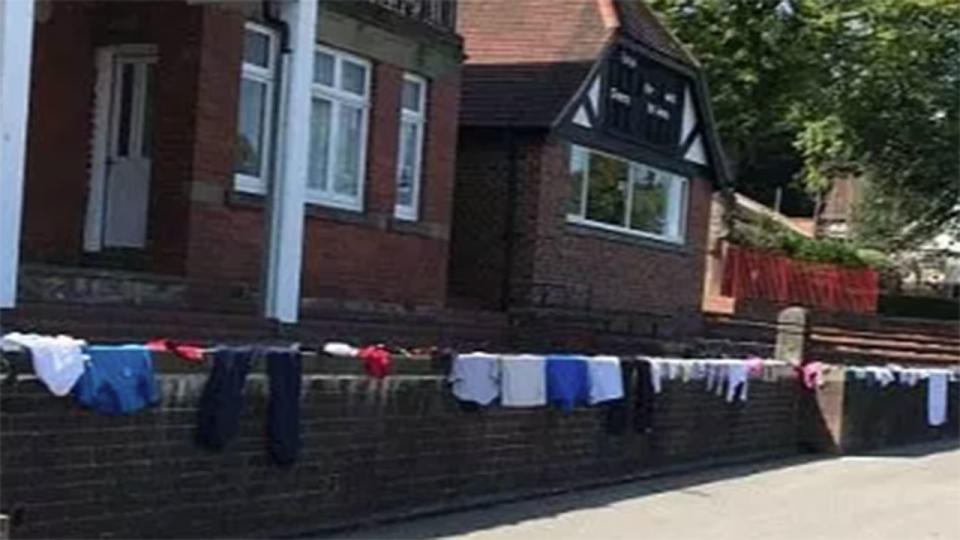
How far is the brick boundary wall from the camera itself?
8.84 m

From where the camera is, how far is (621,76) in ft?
84.2

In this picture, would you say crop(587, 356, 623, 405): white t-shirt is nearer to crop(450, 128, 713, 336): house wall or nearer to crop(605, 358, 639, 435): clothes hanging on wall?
crop(605, 358, 639, 435): clothes hanging on wall

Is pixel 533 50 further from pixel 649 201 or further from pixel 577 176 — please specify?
pixel 649 201

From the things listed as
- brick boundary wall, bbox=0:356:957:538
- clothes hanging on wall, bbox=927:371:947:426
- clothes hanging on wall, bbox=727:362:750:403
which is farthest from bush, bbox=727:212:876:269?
brick boundary wall, bbox=0:356:957:538

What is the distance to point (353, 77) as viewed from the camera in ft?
62.3

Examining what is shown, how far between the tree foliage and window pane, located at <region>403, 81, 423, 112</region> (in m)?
19.7

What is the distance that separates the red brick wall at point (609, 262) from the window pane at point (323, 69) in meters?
5.92

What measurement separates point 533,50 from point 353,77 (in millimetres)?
7005

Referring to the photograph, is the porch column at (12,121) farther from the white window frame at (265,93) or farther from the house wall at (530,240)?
the house wall at (530,240)

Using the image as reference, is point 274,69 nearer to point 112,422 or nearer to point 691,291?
point 112,422

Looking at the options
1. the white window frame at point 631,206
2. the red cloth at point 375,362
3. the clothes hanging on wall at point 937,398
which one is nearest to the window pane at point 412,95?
the white window frame at point 631,206

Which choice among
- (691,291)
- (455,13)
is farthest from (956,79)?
(455,13)

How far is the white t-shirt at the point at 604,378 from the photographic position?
47.4 ft

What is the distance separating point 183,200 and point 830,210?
63.7m
